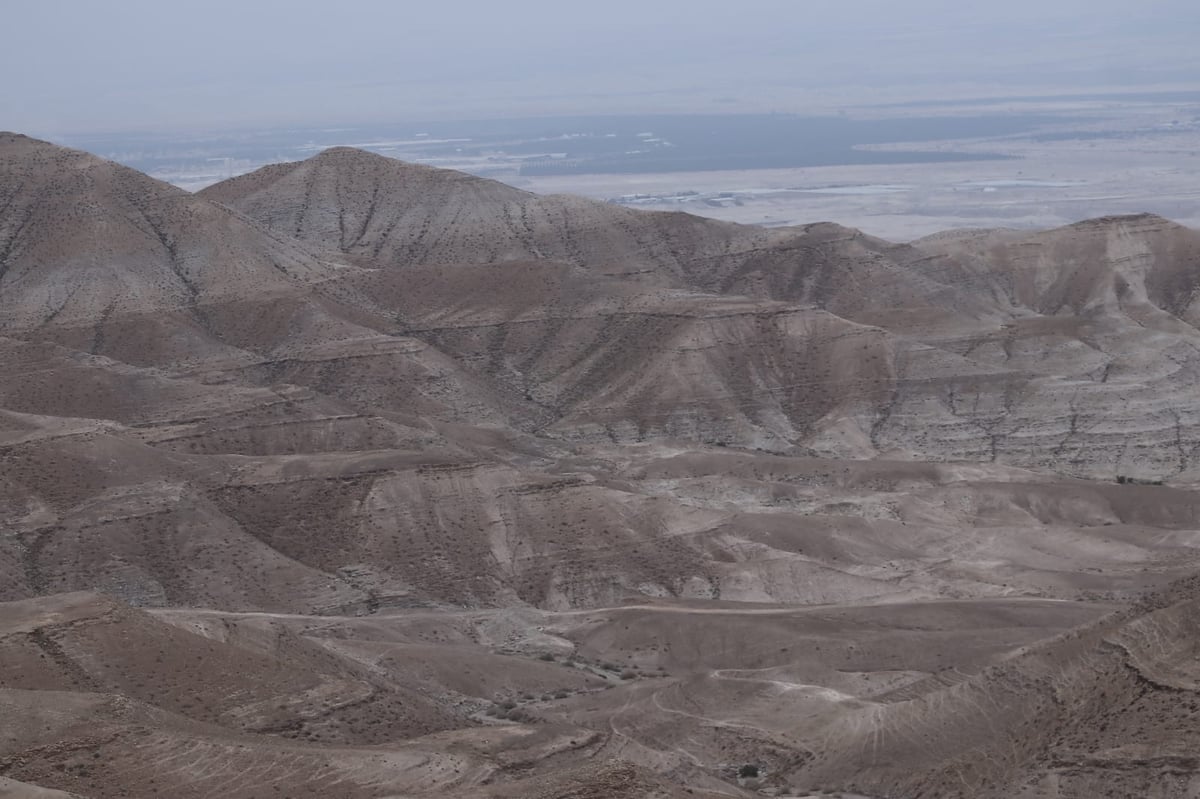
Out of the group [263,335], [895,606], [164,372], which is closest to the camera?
[895,606]

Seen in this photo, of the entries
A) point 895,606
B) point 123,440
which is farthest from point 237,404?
point 895,606

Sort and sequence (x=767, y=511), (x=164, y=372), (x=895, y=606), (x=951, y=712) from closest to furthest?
(x=951, y=712) → (x=895, y=606) → (x=767, y=511) → (x=164, y=372)

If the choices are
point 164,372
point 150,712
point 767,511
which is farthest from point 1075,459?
point 150,712

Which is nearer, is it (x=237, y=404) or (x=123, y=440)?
(x=123, y=440)

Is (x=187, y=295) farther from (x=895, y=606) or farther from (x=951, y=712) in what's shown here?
(x=951, y=712)

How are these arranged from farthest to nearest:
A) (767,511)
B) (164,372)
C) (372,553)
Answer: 1. (164,372)
2. (767,511)
3. (372,553)

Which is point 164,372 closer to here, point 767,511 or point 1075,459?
point 767,511

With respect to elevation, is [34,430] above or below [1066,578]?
above
